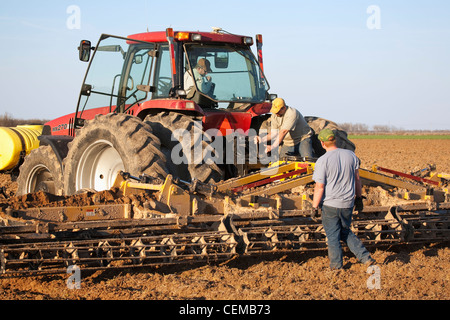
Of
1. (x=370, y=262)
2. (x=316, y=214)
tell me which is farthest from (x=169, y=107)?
(x=370, y=262)

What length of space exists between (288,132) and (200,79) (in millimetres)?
1302

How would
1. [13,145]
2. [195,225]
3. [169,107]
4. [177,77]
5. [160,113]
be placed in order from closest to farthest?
1. [195,225]
2. [169,107]
3. [160,113]
4. [177,77]
5. [13,145]

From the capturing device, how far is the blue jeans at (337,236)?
214 inches

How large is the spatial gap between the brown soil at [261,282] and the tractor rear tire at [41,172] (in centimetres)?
229

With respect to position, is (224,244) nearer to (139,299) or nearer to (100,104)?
(139,299)

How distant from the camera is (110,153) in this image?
24.3ft

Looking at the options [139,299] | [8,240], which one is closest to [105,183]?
[8,240]

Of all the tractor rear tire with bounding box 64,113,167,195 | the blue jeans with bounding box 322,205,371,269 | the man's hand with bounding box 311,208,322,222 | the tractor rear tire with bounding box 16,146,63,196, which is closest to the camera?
the blue jeans with bounding box 322,205,371,269

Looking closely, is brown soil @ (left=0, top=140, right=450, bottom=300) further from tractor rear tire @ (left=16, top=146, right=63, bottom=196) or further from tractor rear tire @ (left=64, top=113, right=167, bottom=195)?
tractor rear tire @ (left=16, top=146, right=63, bottom=196)

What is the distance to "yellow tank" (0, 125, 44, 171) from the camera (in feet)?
32.9

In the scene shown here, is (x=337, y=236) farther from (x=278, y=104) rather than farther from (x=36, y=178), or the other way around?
(x=36, y=178)

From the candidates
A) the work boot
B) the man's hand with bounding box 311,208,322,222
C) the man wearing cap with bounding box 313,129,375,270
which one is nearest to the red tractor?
the man's hand with bounding box 311,208,322,222

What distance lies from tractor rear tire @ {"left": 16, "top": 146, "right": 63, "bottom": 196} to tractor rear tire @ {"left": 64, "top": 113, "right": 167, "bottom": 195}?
0.45 metres

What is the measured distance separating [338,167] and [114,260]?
222 cm
